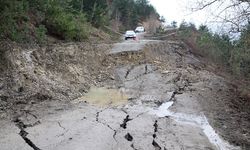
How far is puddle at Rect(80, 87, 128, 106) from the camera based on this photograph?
48.4 ft

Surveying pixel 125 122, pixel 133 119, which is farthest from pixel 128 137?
pixel 133 119

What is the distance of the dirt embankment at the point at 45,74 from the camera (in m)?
13.1

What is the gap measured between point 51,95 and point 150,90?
15.3ft

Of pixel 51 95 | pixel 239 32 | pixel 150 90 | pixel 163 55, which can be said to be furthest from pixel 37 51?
pixel 163 55

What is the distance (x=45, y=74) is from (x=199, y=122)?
267 inches

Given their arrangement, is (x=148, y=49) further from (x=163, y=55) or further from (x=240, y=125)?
(x=240, y=125)

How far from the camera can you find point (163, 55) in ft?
85.2

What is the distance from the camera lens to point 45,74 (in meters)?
15.8

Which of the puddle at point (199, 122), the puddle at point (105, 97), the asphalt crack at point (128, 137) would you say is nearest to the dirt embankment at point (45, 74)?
the puddle at point (105, 97)

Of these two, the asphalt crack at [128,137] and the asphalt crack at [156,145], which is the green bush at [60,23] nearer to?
the asphalt crack at [128,137]

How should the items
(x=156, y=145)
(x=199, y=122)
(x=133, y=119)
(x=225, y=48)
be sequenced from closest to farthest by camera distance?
(x=156, y=145), (x=133, y=119), (x=199, y=122), (x=225, y=48)

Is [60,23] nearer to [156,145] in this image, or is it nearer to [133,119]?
[133,119]

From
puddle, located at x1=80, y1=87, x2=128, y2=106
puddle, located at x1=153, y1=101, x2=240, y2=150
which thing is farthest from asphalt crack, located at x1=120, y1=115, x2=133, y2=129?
puddle, located at x1=80, y1=87, x2=128, y2=106

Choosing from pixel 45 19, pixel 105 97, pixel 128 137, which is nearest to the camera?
pixel 128 137
